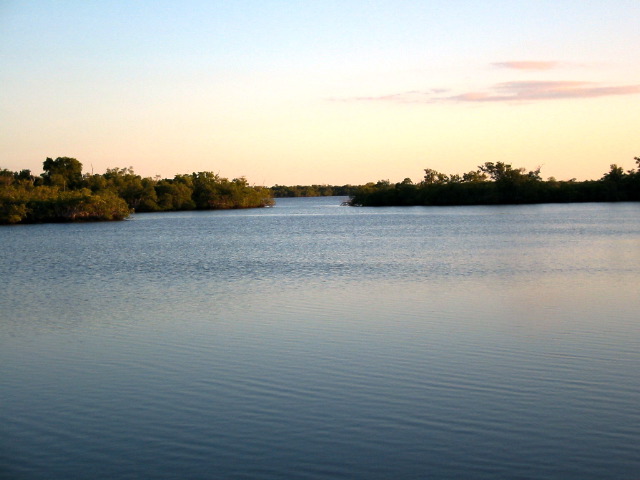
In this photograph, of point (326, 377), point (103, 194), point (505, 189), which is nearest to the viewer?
point (326, 377)

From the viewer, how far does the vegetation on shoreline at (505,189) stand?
324ft

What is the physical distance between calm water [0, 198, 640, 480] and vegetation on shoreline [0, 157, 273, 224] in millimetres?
54594

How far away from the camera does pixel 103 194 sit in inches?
3105

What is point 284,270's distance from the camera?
23.0 m

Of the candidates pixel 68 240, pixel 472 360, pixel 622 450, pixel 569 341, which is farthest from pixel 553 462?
pixel 68 240

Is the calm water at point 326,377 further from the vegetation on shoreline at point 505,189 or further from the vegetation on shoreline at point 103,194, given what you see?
the vegetation on shoreline at point 505,189

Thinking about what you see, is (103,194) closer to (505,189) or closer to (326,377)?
(505,189)

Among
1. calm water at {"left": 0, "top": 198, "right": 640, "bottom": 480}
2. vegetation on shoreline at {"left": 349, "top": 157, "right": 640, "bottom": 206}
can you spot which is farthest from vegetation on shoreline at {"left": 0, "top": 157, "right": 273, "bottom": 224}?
calm water at {"left": 0, "top": 198, "right": 640, "bottom": 480}

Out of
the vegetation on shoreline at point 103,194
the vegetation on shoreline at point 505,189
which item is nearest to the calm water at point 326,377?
the vegetation on shoreline at point 103,194

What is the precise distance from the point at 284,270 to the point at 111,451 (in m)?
16.0

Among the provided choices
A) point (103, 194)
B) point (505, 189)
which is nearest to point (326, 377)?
point (103, 194)

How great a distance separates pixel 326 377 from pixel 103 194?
73.5 m

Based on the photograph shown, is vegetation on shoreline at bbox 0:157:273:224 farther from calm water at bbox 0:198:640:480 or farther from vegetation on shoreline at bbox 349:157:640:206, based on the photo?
calm water at bbox 0:198:640:480

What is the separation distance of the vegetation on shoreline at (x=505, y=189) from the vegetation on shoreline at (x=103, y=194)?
2606 centimetres
